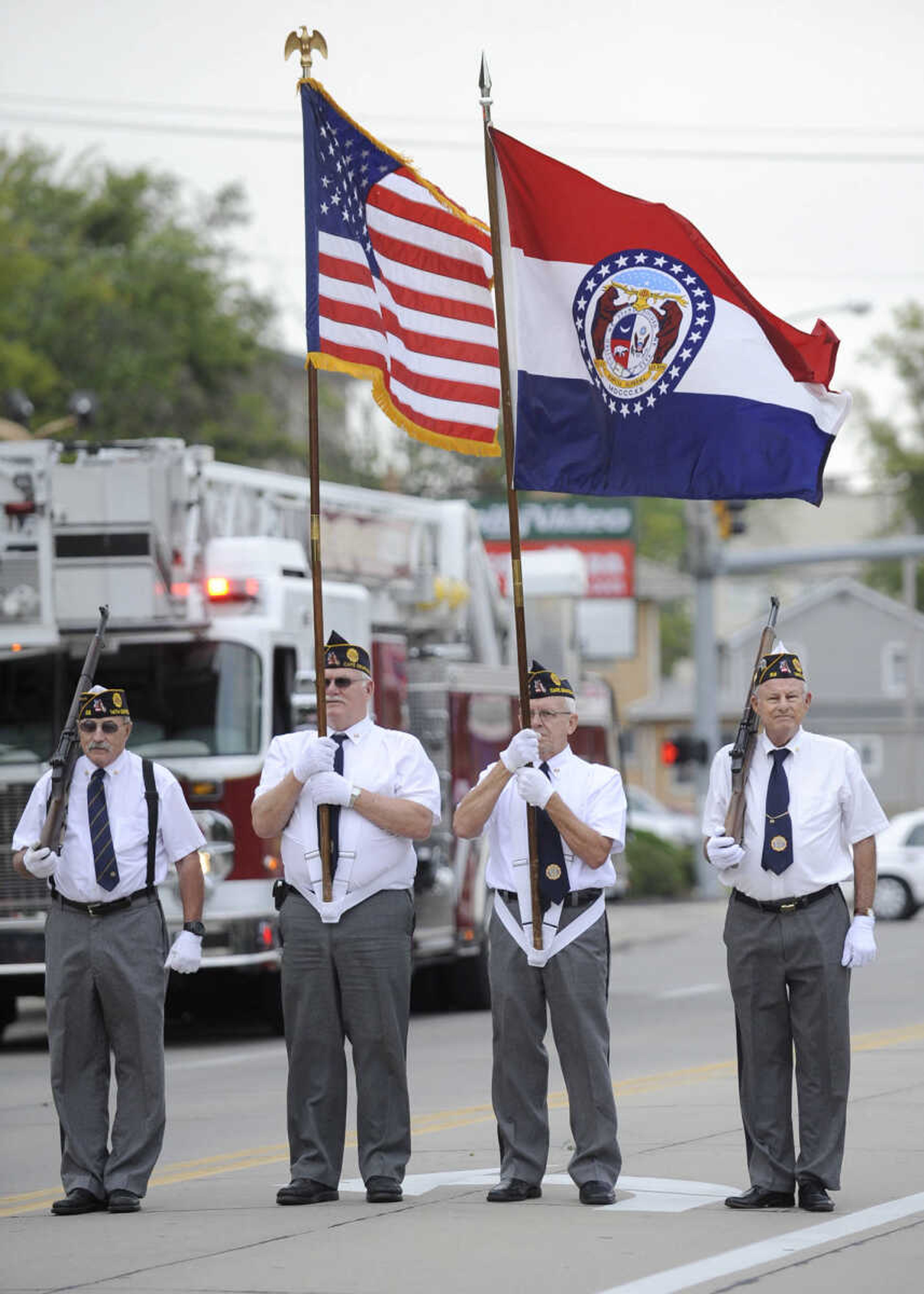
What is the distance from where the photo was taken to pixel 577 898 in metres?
8.21

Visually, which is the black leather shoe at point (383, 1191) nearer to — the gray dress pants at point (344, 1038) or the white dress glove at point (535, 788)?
the gray dress pants at point (344, 1038)

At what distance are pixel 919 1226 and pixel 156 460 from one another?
8.65m

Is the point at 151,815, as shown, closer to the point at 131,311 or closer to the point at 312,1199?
the point at 312,1199

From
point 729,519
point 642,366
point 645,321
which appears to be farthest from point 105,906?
point 729,519

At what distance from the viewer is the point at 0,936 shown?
15.0m

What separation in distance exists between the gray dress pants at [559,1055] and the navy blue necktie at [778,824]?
689mm

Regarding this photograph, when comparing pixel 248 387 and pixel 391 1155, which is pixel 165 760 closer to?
pixel 391 1155

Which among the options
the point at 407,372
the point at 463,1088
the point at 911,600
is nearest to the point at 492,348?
the point at 407,372

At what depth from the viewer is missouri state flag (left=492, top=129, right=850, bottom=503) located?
358 inches

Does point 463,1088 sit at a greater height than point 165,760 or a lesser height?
lesser

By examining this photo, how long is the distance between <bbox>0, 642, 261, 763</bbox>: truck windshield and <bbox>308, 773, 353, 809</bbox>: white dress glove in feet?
22.9

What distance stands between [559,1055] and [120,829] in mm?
1801

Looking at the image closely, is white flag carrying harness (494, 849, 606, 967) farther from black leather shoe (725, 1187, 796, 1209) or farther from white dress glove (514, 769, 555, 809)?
black leather shoe (725, 1187, 796, 1209)

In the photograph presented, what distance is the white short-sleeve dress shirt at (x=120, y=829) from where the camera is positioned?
8367 mm
